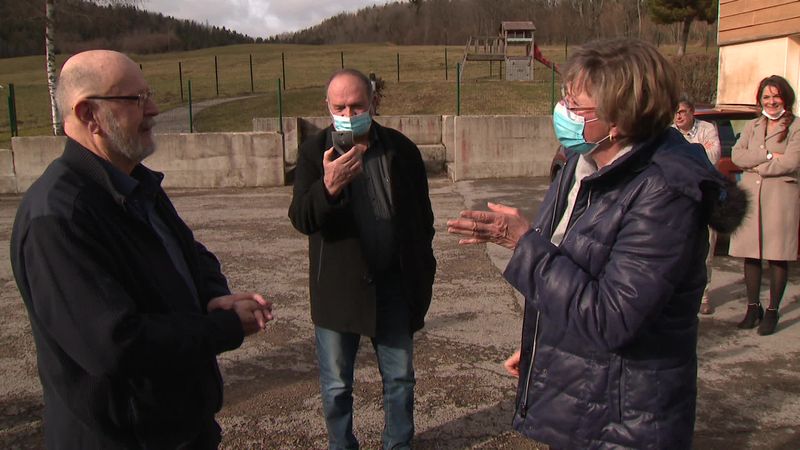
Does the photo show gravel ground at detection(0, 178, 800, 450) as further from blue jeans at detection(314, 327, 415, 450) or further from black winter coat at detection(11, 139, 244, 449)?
black winter coat at detection(11, 139, 244, 449)

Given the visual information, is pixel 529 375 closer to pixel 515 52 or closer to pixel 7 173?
pixel 7 173

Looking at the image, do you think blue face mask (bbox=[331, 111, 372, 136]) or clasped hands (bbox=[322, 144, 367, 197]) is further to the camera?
blue face mask (bbox=[331, 111, 372, 136])

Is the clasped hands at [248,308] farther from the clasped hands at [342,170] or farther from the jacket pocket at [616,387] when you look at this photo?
the jacket pocket at [616,387]

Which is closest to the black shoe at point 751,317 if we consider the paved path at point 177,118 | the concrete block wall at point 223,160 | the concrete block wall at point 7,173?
the concrete block wall at point 223,160

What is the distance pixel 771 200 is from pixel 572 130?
3.85m

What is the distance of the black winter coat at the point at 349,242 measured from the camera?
2980mm

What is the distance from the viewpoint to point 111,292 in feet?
5.50

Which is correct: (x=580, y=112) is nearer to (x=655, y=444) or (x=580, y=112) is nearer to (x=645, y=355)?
(x=645, y=355)

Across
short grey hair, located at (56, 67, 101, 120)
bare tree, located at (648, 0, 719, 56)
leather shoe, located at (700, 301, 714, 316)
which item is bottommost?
A: leather shoe, located at (700, 301, 714, 316)

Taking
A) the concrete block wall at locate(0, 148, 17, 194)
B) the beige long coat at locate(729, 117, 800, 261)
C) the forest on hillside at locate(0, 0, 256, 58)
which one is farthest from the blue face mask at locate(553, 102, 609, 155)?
the forest on hillside at locate(0, 0, 256, 58)

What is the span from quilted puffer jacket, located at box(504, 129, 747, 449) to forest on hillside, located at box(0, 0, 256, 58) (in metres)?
17.9

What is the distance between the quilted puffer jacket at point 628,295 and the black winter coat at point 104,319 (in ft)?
3.09

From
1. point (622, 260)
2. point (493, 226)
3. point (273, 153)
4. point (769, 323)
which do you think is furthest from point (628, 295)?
point (273, 153)

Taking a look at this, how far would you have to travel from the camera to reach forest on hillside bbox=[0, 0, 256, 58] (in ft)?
60.4
